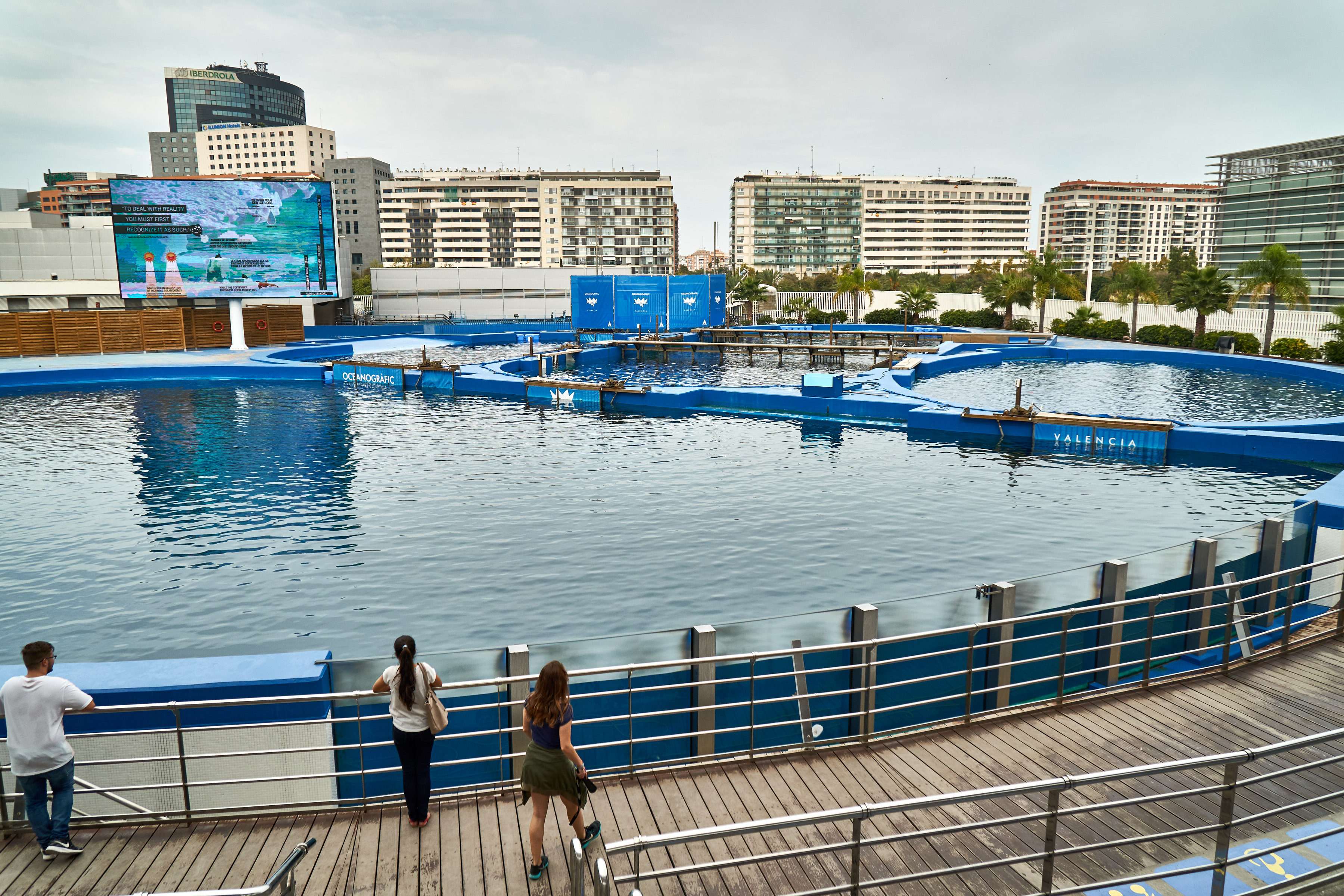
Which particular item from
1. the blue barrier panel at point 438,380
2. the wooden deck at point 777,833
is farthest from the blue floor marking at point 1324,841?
the blue barrier panel at point 438,380

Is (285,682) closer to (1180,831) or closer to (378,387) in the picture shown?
(1180,831)

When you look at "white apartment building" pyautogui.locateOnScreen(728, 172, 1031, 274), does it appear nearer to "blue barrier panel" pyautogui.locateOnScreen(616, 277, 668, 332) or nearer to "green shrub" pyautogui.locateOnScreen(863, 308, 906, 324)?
"green shrub" pyautogui.locateOnScreen(863, 308, 906, 324)

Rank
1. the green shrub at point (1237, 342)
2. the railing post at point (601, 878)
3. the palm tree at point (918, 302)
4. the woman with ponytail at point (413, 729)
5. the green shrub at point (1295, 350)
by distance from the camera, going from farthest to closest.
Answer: the palm tree at point (918, 302) < the green shrub at point (1237, 342) < the green shrub at point (1295, 350) < the woman with ponytail at point (413, 729) < the railing post at point (601, 878)

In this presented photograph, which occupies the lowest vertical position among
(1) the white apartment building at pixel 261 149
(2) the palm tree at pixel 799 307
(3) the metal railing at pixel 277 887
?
(3) the metal railing at pixel 277 887

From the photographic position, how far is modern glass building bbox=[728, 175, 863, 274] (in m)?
176

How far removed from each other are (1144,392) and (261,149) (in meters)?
189

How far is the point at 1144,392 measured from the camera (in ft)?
118

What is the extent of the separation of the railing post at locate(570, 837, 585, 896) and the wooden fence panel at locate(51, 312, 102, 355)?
52636mm

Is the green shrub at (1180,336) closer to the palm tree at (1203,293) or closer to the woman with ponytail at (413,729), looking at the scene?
the palm tree at (1203,293)

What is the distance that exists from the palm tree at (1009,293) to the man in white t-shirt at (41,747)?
6282cm

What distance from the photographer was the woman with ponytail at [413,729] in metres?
5.98

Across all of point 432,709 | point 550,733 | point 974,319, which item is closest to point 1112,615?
point 550,733

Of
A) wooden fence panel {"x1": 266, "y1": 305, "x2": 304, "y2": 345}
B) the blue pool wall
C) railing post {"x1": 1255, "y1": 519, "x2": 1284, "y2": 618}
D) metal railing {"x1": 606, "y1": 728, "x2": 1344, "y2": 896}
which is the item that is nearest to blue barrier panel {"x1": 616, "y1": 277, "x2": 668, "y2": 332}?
wooden fence panel {"x1": 266, "y1": 305, "x2": 304, "y2": 345}

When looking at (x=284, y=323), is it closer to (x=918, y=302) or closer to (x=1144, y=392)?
(x=918, y=302)
